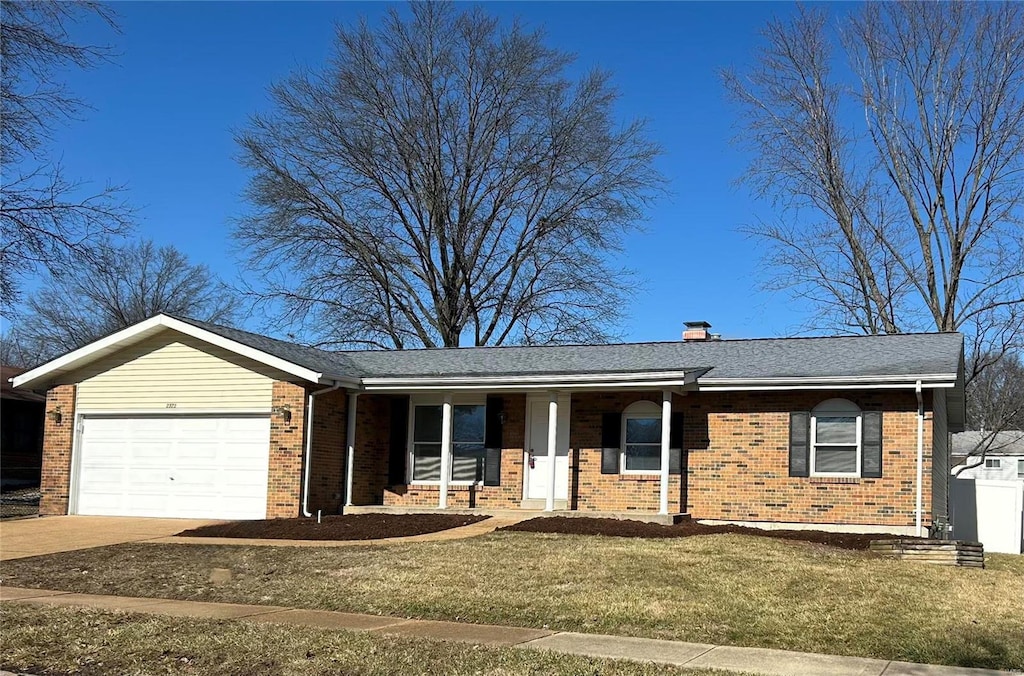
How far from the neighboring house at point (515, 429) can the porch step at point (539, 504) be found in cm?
6

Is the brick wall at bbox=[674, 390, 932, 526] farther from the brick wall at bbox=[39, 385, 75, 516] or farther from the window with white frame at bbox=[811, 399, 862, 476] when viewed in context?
the brick wall at bbox=[39, 385, 75, 516]

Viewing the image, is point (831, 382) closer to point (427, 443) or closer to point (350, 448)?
point (427, 443)

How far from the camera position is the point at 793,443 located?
1853cm

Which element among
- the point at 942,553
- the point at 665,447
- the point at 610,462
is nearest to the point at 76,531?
the point at 610,462

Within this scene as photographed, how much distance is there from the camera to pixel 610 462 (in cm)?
1991

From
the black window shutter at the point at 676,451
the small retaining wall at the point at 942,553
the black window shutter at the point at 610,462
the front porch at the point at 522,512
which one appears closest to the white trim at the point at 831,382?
the black window shutter at the point at 676,451

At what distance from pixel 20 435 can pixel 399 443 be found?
17.3 m

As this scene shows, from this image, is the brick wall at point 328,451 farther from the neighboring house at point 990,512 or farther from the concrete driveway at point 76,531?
the neighboring house at point 990,512

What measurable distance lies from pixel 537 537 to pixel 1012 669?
8.44 m

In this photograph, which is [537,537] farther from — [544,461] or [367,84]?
[367,84]

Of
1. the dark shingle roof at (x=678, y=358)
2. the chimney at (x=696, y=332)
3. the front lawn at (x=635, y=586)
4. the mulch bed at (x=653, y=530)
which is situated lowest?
the front lawn at (x=635, y=586)

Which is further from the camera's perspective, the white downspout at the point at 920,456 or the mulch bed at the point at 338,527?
the white downspout at the point at 920,456

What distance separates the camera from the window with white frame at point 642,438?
19.7 meters

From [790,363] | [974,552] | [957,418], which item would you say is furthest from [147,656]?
[957,418]
